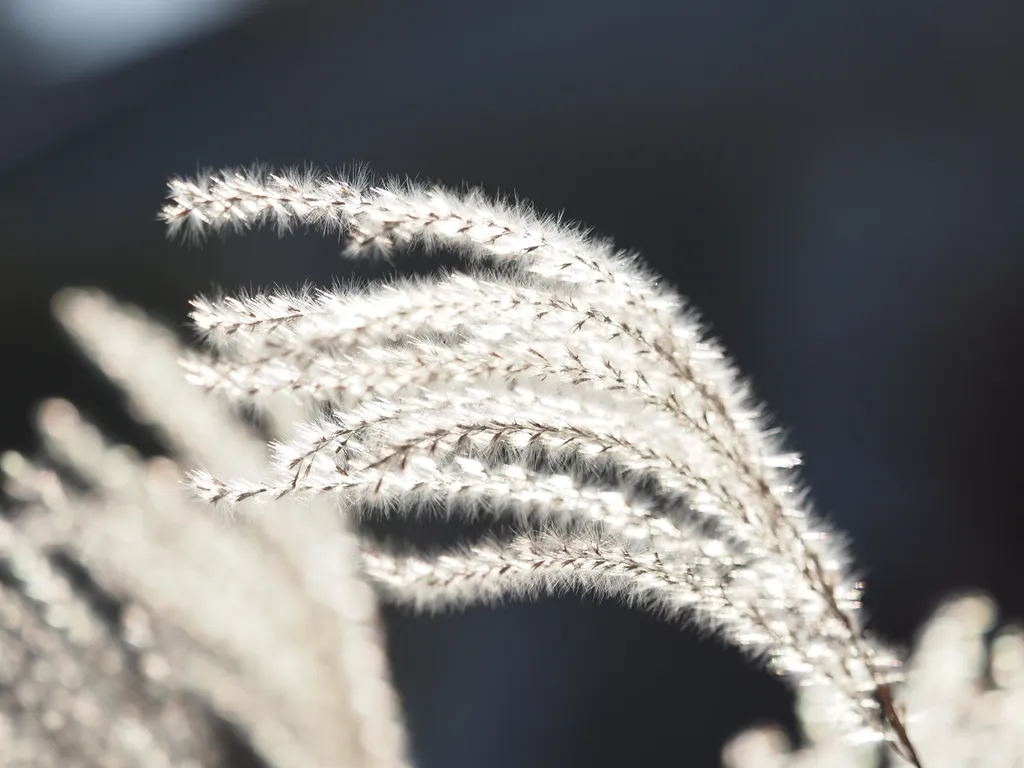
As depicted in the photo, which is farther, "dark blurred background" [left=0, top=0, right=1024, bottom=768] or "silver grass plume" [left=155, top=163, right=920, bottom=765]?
"dark blurred background" [left=0, top=0, right=1024, bottom=768]

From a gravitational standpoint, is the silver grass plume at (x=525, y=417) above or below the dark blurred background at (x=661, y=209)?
below

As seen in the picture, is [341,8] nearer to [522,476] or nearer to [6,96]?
[6,96]

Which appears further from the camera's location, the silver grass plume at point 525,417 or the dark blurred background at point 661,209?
the dark blurred background at point 661,209

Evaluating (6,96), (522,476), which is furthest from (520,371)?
(6,96)

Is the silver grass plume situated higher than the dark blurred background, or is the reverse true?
the dark blurred background
